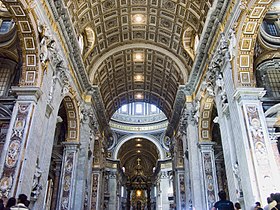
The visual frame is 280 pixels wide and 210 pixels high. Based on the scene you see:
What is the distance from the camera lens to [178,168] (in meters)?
21.3

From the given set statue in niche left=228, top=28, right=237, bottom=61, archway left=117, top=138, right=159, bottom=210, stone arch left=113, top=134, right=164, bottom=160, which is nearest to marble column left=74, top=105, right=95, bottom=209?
statue in niche left=228, top=28, right=237, bottom=61

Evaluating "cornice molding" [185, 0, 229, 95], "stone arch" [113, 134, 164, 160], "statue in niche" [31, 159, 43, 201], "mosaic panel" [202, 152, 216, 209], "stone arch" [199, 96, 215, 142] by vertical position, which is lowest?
"statue in niche" [31, 159, 43, 201]

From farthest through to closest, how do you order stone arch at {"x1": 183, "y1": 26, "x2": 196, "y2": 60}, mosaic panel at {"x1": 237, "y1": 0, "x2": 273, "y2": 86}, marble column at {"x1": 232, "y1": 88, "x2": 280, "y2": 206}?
stone arch at {"x1": 183, "y1": 26, "x2": 196, "y2": 60} → mosaic panel at {"x1": 237, "y1": 0, "x2": 273, "y2": 86} → marble column at {"x1": 232, "y1": 88, "x2": 280, "y2": 206}

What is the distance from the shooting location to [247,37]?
9.81m

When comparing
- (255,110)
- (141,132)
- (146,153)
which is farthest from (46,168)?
(146,153)

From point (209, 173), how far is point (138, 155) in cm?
3314

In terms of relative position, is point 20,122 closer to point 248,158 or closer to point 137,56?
point 248,158

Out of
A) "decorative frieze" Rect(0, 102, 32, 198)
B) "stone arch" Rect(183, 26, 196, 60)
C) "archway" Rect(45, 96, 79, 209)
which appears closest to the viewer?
"decorative frieze" Rect(0, 102, 32, 198)

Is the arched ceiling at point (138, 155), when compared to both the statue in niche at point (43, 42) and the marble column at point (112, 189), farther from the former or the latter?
the statue in niche at point (43, 42)

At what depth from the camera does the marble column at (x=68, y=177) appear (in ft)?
44.9

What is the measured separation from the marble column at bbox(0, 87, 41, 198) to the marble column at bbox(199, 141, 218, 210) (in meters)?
8.85

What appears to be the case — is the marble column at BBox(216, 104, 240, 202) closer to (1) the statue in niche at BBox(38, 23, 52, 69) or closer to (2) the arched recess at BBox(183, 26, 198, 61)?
(2) the arched recess at BBox(183, 26, 198, 61)

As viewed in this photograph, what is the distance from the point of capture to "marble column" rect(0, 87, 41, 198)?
324 inches

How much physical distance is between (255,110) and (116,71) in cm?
1369
